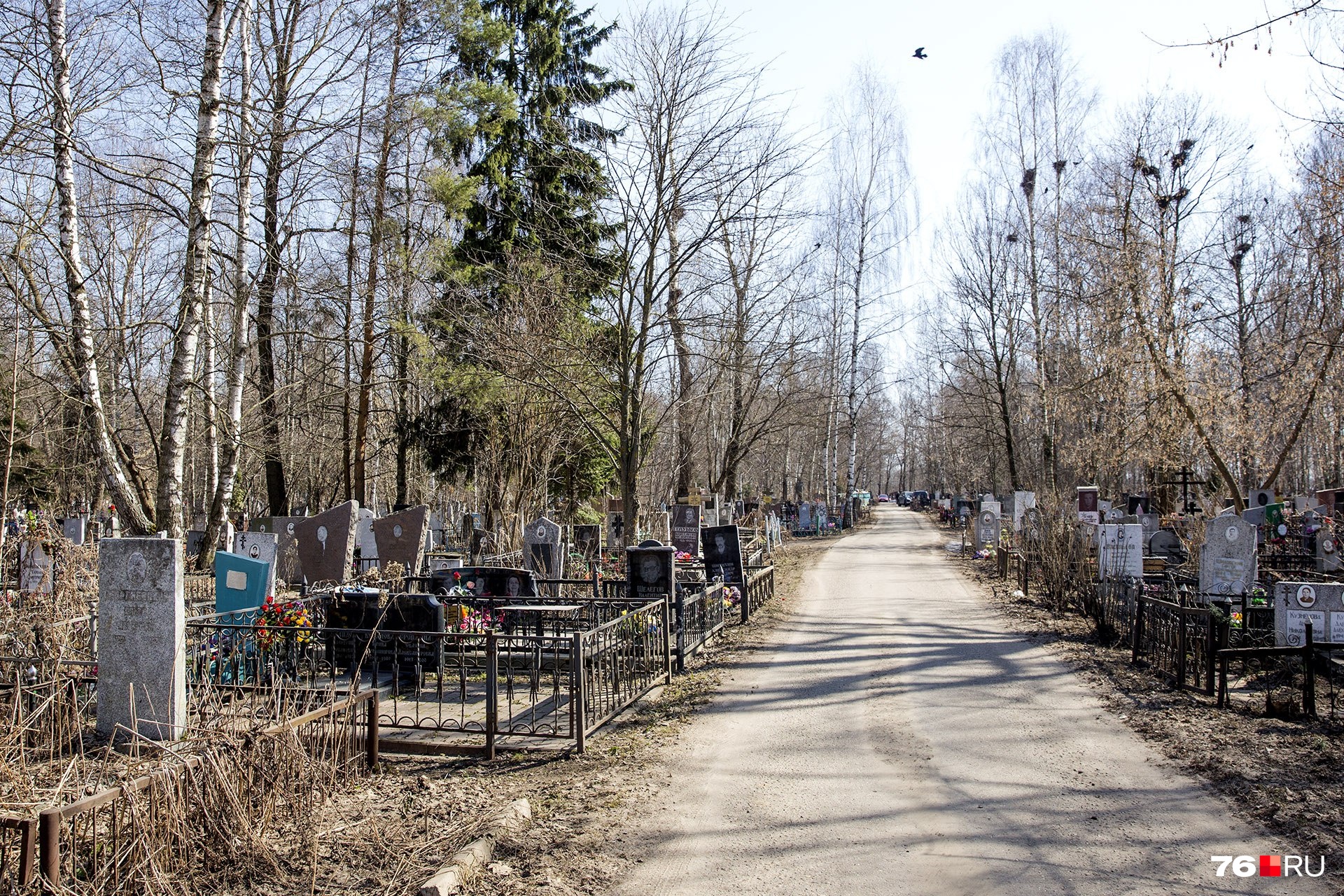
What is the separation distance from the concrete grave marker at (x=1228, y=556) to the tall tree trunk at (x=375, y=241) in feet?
41.3

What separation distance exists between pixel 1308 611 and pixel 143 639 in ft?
36.9

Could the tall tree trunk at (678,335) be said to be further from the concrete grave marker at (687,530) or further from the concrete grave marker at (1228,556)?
the concrete grave marker at (1228,556)

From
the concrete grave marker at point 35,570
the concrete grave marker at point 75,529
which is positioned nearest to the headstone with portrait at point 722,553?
the concrete grave marker at point 35,570

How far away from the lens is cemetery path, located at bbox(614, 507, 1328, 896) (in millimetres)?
4891

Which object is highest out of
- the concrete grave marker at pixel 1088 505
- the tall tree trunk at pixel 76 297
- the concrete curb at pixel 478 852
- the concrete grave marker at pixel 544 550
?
the tall tree trunk at pixel 76 297

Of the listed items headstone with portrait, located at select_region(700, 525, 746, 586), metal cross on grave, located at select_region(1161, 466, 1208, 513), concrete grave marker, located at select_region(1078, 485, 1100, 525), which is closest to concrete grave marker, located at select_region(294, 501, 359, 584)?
headstone with portrait, located at select_region(700, 525, 746, 586)

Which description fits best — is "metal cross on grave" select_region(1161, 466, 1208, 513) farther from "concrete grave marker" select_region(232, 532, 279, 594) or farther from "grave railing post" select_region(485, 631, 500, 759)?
"grave railing post" select_region(485, 631, 500, 759)

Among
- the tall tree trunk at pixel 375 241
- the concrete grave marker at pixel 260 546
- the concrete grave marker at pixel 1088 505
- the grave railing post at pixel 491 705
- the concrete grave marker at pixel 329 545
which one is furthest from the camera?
the concrete grave marker at pixel 1088 505

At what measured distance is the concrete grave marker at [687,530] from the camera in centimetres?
1814

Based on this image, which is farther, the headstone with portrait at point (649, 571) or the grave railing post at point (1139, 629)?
the headstone with portrait at point (649, 571)

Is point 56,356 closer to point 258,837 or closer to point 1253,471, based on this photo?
point 258,837

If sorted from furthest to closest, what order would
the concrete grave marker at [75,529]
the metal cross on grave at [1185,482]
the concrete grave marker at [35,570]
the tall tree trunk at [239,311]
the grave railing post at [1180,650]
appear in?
the metal cross on grave at [1185,482] → the concrete grave marker at [75,529] → the tall tree trunk at [239,311] → the grave railing post at [1180,650] → the concrete grave marker at [35,570]

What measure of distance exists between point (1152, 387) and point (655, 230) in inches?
478

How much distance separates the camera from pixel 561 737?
23.4ft
